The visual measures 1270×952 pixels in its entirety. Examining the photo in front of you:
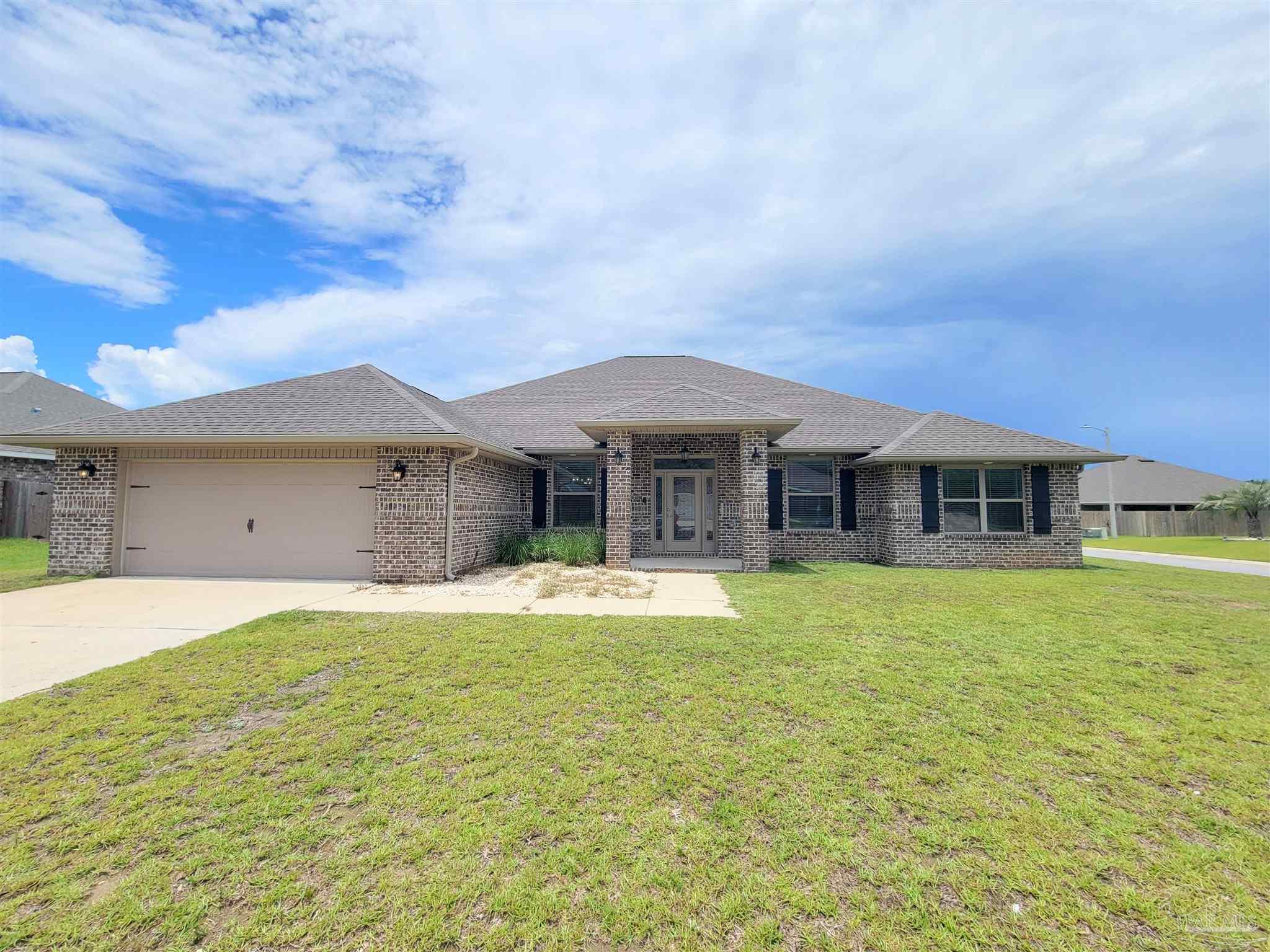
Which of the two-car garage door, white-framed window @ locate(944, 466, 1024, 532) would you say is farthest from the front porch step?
the two-car garage door

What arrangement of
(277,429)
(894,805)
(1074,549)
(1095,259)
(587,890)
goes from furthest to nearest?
(1095,259), (1074,549), (277,429), (894,805), (587,890)

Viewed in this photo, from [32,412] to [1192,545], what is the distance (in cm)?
4554

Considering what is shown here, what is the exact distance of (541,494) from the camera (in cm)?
1358

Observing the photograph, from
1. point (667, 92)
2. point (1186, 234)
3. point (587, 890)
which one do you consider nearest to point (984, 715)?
point (587, 890)

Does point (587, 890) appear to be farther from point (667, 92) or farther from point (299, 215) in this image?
point (299, 215)

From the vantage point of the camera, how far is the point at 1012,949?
1877 mm

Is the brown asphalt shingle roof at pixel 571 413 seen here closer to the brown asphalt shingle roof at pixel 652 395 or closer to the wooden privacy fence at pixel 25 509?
the brown asphalt shingle roof at pixel 652 395

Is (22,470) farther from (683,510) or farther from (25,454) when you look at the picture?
(683,510)

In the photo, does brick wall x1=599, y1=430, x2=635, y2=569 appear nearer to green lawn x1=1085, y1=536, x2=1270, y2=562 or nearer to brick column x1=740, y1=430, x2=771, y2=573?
brick column x1=740, y1=430, x2=771, y2=573

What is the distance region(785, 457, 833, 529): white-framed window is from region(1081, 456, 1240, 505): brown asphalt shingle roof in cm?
2986

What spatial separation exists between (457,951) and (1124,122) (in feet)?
46.6

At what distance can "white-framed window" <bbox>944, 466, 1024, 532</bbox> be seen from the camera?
12.7 metres

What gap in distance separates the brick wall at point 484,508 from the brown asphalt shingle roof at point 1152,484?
36814 mm

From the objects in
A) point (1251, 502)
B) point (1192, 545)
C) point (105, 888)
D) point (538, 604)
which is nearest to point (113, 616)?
point (538, 604)
